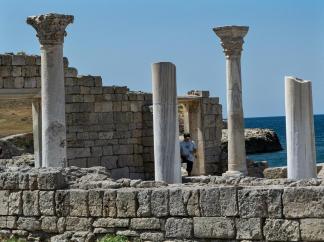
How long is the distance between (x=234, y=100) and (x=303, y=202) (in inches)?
390

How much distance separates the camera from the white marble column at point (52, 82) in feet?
51.5

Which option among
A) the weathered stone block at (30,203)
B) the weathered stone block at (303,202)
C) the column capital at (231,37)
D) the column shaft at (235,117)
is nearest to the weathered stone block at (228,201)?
the weathered stone block at (303,202)

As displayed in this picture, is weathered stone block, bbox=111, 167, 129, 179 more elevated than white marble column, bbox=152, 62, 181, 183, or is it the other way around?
white marble column, bbox=152, 62, 181, 183

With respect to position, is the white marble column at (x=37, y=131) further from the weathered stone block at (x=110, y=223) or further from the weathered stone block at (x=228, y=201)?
the weathered stone block at (x=228, y=201)

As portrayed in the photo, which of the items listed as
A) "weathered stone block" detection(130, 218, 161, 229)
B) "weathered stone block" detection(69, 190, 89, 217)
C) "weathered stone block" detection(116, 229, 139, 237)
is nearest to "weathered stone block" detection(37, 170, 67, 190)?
"weathered stone block" detection(69, 190, 89, 217)

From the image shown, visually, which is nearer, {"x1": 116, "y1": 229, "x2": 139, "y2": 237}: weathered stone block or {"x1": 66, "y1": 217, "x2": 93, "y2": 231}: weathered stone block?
{"x1": 116, "y1": 229, "x2": 139, "y2": 237}: weathered stone block

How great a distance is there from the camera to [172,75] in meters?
13.8

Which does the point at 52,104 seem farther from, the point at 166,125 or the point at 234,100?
the point at 234,100

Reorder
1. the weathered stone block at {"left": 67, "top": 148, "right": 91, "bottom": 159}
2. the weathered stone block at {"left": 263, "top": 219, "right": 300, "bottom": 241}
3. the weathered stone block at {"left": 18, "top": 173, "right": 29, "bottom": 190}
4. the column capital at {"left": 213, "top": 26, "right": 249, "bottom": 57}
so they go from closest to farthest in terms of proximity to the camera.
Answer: the weathered stone block at {"left": 263, "top": 219, "right": 300, "bottom": 241} < the weathered stone block at {"left": 18, "top": 173, "right": 29, "bottom": 190} < the column capital at {"left": 213, "top": 26, "right": 249, "bottom": 57} < the weathered stone block at {"left": 67, "top": 148, "right": 91, "bottom": 159}

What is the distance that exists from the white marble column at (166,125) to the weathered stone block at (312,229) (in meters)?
4.88

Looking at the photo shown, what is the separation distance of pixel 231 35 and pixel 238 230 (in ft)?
30.9

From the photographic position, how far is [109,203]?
33.5 ft

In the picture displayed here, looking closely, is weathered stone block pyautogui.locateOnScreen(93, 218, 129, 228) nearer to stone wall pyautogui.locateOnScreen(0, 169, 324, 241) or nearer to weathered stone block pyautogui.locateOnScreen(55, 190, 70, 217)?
stone wall pyautogui.locateOnScreen(0, 169, 324, 241)

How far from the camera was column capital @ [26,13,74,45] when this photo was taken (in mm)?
15609
